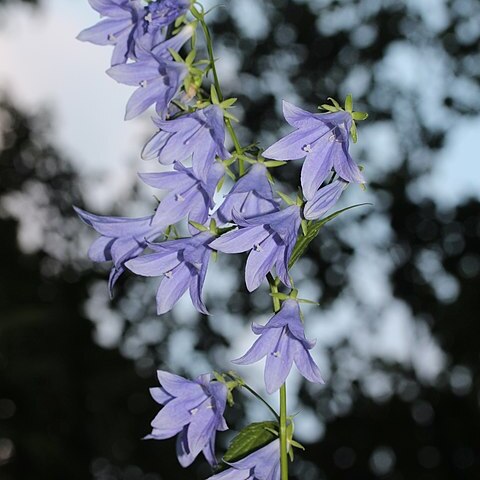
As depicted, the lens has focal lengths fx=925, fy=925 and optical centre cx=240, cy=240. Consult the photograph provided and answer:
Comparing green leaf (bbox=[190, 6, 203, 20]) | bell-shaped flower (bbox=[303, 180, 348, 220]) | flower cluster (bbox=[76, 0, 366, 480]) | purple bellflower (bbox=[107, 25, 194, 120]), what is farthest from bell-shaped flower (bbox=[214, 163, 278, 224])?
green leaf (bbox=[190, 6, 203, 20])

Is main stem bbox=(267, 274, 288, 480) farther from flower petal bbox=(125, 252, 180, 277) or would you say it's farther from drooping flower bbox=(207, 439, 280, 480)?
flower petal bbox=(125, 252, 180, 277)

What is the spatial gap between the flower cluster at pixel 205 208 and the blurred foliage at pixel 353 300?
666 centimetres

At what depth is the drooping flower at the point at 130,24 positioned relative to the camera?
1.88 meters

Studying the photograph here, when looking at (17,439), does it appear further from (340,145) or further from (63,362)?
(340,145)

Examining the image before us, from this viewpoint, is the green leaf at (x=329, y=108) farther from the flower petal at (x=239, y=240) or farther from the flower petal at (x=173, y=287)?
the flower petal at (x=173, y=287)

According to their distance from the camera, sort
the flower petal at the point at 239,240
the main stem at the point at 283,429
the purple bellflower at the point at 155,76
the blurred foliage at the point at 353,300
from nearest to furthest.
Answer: the main stem at the point at 283,429 < the flower petal at the point at 239,240 < the purple bellflower at the point at 155,76 < the blurred foliage at the point at 353,300

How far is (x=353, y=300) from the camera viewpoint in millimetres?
9852

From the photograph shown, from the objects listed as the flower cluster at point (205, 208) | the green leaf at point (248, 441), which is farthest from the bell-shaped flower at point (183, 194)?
the green leaf at point (248, 441)

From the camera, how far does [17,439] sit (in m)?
8.71

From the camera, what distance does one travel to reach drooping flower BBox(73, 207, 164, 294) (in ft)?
6.34

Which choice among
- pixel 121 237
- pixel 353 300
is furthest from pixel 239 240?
pixel 353 300

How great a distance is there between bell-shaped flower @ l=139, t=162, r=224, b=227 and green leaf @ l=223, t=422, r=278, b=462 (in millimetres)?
436

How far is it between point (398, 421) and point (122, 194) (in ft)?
14.8

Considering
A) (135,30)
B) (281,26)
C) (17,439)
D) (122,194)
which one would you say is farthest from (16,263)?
(135,30)
